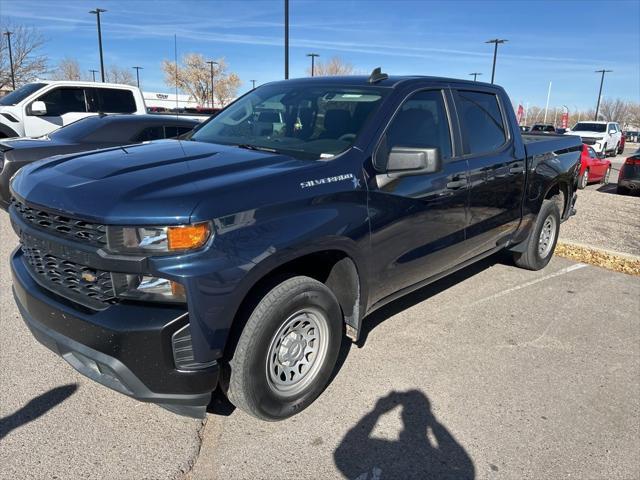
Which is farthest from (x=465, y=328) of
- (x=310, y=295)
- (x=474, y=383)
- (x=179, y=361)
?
(x=179, y=361)

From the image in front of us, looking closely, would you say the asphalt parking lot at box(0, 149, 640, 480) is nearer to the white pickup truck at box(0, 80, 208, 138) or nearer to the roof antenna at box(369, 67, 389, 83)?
the roof antenna at box(369, 67, 389, 83)

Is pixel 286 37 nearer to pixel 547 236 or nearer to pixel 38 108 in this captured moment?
pixel 38 108

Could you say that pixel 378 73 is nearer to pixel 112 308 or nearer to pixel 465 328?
pixel 465 328

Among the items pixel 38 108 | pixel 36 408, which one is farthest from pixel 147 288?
pixel 38 108

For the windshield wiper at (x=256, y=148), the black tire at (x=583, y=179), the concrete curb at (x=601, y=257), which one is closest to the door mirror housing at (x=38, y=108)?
the windshield wiper at (x=256, y=148)

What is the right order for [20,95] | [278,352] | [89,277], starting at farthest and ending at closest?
[20,95], [278,352], [89,277]

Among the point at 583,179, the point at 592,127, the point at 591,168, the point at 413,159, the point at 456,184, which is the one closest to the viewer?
the point at 413,159

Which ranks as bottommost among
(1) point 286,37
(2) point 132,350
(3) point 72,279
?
(2) point 132,350

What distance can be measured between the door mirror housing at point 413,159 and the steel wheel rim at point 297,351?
103 cm

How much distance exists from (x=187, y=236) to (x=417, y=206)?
1.77 m

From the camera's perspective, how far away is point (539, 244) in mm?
5879

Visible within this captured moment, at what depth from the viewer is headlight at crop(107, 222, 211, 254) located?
2309mm

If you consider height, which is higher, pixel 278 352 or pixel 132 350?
pixel 132 350

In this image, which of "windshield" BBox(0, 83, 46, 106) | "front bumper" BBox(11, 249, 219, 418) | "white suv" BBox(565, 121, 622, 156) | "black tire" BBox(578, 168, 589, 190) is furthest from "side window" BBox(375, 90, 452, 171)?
"white suv" BBox(565, 121, 622, 156)
